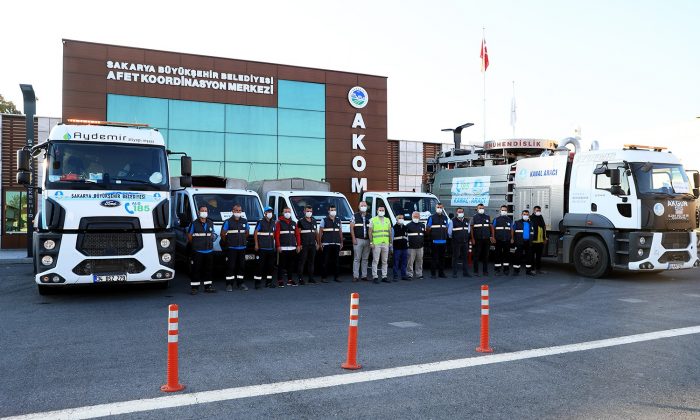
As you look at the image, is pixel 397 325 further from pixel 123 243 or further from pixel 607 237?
pixel 607 237

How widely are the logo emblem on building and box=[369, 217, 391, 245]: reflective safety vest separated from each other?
14.8 metres

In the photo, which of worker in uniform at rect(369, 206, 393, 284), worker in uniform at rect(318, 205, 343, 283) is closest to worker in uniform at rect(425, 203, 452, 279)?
worker in uniform at rect(369, 206, 393, 284)

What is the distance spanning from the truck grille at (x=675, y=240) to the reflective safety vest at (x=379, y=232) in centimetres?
649

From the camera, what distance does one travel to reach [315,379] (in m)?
5.54

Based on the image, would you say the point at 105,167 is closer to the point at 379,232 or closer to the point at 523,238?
the point at 379,232

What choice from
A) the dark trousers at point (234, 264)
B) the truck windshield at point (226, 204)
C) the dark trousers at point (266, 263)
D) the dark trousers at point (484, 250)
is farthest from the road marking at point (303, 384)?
the truck windshield at point (226, 204)

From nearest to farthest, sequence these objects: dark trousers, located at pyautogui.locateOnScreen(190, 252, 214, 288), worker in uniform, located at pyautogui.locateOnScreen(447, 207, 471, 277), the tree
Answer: dark trousers, located at pyautogui.locateOnScreen(190, 252, 214, 288), worker in uniform, located at pyautogui.locateOnScreen(447, 207, 471, 277), the tree

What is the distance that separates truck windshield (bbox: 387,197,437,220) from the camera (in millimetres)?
15516

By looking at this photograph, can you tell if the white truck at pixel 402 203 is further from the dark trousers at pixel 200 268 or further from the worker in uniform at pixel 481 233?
the dark trousers at pixel 200 268

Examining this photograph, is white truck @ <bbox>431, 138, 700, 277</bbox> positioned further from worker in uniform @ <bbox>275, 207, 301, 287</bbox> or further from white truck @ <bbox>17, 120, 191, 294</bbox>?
white truck @ <bbox>17, 120, 191, 294</bbox>

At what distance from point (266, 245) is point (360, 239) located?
98.5 inches

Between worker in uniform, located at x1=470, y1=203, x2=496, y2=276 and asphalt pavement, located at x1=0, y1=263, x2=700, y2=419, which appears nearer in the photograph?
asphalt pavement, located at x1=0, y1=263, x2=700, y2=419

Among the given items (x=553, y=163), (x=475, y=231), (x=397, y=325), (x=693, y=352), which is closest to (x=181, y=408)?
(x=397, y=325)

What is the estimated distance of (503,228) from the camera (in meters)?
14.9
